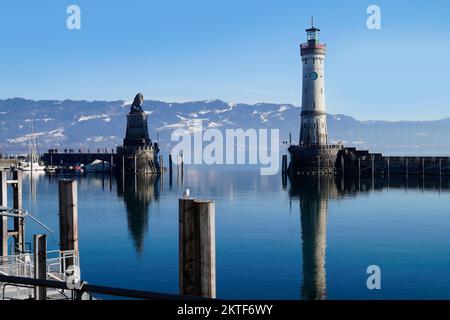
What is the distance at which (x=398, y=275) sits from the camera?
3216 centimetres

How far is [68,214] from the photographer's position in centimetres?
2064

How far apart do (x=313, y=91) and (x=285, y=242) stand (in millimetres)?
71990

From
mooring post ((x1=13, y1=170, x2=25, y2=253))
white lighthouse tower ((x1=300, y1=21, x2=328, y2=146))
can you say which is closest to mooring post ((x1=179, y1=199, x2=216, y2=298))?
mooring post ((x1=13, y1=170, x2=25, y2=253))

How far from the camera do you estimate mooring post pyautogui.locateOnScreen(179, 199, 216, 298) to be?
481 inches

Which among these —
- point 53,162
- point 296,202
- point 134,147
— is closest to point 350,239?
point 296,202

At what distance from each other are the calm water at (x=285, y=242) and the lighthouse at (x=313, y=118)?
30.3 metres

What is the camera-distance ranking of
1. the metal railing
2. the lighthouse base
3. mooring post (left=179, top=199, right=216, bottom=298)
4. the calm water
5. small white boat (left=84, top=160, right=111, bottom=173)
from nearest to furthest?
the metal railing < mooring post (left=179, top=199, right=216, bottom=298) < the calm water < the lighthouse base < small white boat (left=84, top=160, right=111, bottom=173)

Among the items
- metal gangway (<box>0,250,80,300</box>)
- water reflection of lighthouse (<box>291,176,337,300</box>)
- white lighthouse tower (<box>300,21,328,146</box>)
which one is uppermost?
white lighthouse tower (<box>300,21,328,146</box>)

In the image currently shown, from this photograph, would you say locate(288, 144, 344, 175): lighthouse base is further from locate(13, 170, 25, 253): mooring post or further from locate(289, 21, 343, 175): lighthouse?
locate(13, 170, 25, 253): mooring post

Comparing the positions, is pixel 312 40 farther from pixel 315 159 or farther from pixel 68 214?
pixel 68 214

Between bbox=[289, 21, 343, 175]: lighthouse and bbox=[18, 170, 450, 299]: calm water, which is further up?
bbox=[289, 21, 343, 175]: lighthouse

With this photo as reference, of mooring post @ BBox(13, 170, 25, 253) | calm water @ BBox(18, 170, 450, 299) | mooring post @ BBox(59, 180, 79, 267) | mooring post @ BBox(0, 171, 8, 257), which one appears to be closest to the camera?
mooring post @ BBox(59, 180, 79, 267)
